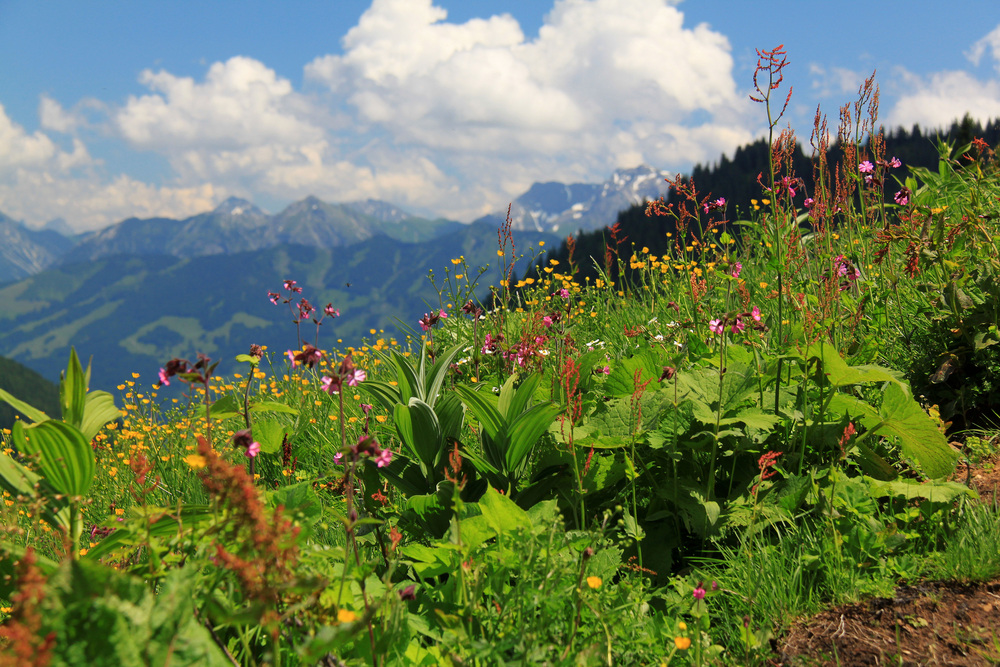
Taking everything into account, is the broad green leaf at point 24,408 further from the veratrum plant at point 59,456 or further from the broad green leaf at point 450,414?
the broad green leaf at point 450,414

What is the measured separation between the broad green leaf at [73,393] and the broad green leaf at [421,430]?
43.1 inches

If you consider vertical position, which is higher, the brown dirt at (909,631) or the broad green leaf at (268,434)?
the broad green leaf at (268,434)

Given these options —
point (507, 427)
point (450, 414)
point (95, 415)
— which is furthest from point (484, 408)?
point (95, 415)

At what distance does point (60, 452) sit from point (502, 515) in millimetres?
1306

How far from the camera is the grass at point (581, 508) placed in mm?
1262

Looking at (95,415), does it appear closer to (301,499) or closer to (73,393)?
(73,393)

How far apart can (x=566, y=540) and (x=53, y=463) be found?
1.51 m

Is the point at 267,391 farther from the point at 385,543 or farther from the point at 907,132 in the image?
the point at 907,132

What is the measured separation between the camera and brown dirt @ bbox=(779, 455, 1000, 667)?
5.26ft

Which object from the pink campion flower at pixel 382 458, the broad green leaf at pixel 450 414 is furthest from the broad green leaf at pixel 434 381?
the pink campion flower at pixel 382 458

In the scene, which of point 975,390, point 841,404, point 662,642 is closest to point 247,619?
point 662,642

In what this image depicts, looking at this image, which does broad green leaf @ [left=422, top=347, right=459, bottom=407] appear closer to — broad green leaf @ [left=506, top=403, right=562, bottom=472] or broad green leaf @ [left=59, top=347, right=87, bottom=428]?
broad green leaf @ [left=506, top=403, right=562, bottom=472]

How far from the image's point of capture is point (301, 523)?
1478 millimetres

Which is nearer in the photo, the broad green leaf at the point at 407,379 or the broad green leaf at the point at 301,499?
the broad green leaf at the point at 301,499
